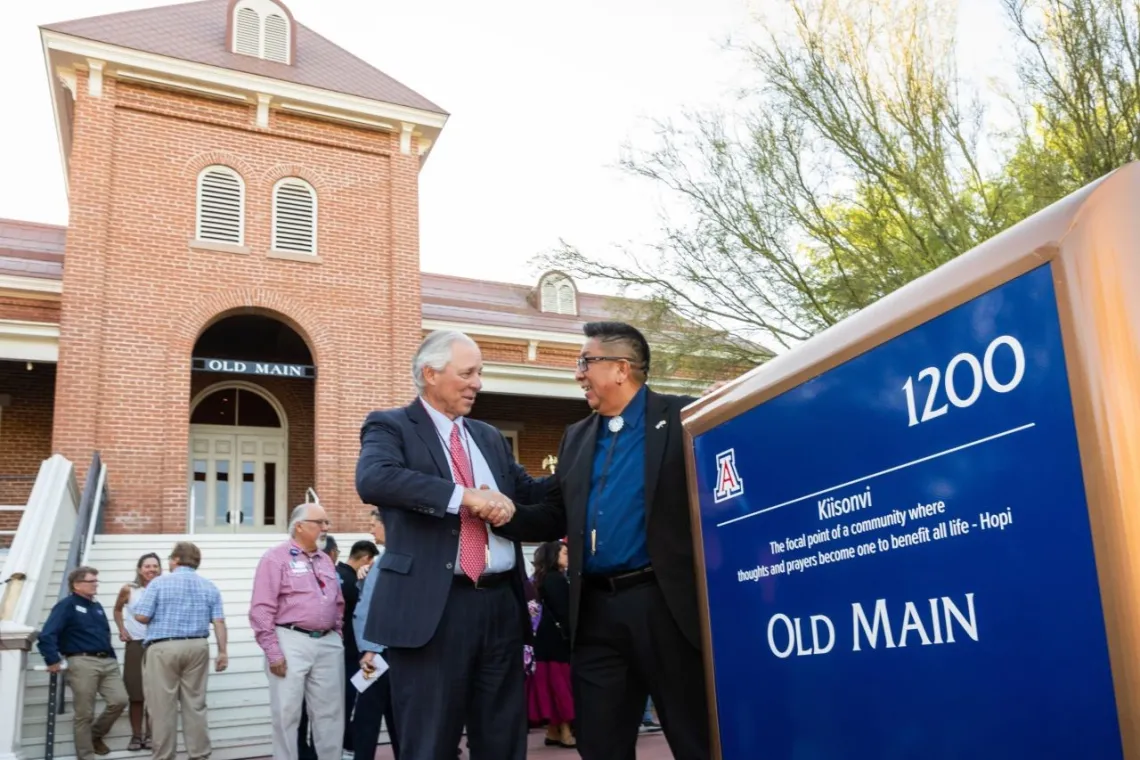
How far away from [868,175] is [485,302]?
11863 mm

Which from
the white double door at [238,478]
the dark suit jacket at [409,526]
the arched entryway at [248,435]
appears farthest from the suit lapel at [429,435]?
the white double door at [238,478]

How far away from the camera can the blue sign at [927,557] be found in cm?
128

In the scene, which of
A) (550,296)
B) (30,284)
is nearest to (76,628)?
(30,284)

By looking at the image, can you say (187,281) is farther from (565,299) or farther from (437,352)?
(437,352)

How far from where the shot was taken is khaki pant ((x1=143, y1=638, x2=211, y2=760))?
288 inches

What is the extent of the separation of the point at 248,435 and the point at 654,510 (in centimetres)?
1634

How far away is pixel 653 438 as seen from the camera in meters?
3.01

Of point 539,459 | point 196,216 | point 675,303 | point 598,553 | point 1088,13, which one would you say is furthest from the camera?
point 539,459

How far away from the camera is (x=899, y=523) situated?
1.56 metres

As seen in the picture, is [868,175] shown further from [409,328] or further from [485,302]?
[485,302]

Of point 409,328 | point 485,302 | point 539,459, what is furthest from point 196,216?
point 539,459

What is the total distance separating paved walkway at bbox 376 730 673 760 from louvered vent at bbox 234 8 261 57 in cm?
1299

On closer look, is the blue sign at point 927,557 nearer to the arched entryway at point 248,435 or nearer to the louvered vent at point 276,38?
the arched entryway at point 248,435

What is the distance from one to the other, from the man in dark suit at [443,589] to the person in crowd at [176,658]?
5.04 meters
